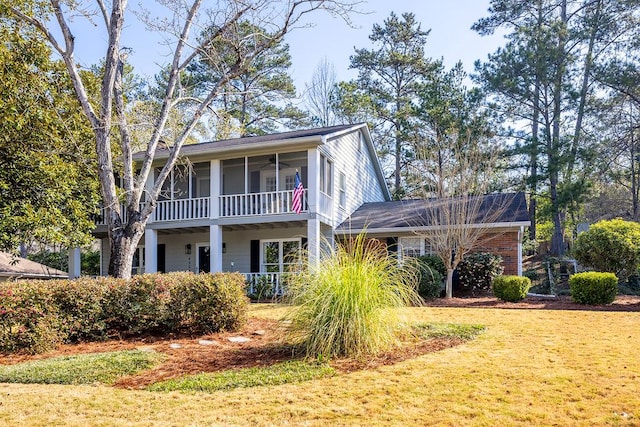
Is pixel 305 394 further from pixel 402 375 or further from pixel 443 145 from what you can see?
pixel 443 145

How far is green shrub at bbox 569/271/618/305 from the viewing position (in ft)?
38.9

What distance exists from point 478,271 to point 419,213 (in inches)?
130

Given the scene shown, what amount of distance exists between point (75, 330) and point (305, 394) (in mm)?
5051

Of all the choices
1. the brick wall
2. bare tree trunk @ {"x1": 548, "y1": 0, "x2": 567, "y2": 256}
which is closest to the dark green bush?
the brick wall

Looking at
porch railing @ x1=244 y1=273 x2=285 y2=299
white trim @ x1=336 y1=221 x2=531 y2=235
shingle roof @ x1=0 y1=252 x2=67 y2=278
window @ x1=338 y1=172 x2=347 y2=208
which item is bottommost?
porch railing @ x1=244 y1=273 x2=285 y2=299

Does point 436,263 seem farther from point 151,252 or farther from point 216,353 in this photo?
point 216,353

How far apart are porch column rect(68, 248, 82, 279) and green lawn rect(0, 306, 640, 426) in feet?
46.1

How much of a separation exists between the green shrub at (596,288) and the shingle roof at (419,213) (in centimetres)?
315

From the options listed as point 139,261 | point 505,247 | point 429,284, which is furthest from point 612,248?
point 139,261

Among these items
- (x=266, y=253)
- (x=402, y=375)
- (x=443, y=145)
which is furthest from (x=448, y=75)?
(x=402, y=375)

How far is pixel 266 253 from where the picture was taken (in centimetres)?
1842

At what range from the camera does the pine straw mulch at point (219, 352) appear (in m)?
6.03

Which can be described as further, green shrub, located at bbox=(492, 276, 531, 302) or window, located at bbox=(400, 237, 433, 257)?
window, located at bbox=(400, 237, 433, 257)

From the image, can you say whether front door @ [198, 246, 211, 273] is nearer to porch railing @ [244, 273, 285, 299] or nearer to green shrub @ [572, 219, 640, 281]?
porch railing @ [244, 273, 285, 299]
